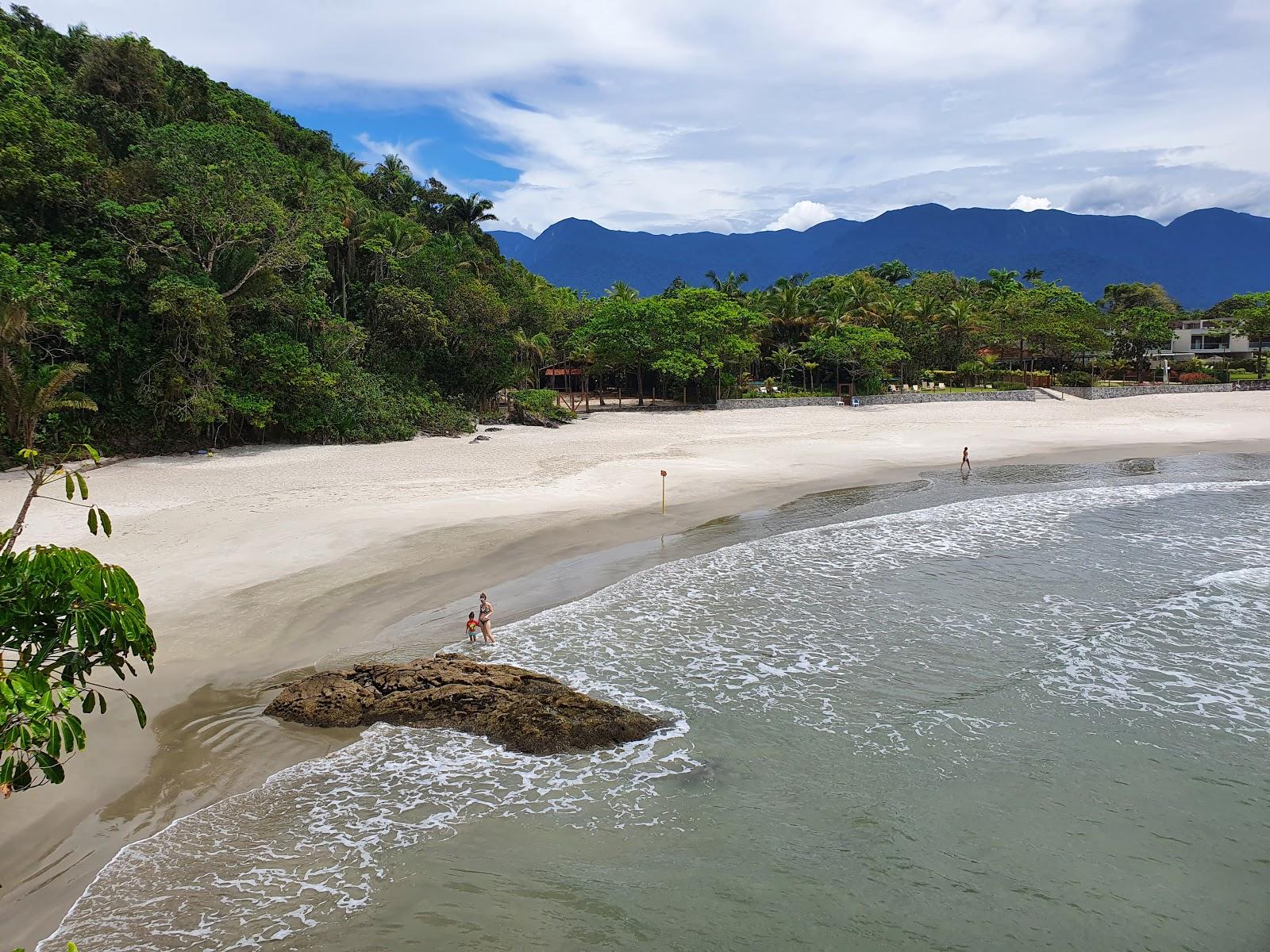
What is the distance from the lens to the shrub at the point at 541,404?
1585 inches

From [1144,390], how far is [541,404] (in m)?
45.7

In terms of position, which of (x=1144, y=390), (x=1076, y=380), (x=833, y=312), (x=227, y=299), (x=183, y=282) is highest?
(x=833, y=312)

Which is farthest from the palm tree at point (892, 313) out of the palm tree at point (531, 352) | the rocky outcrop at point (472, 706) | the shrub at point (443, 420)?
the rocky outcrop at point (472, 706)

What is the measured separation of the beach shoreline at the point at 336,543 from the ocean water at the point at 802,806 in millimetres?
780

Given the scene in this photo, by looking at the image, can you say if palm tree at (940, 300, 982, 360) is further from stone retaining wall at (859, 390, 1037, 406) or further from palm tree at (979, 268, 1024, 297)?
palm tree at (979, 268, 1024, 297)

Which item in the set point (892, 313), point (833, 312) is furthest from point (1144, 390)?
point (833, 312)

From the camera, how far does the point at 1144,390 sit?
5538 cm

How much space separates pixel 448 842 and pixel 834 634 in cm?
797

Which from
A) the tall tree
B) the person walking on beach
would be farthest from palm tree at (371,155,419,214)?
the tall tree

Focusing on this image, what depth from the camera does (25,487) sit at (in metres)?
20.8

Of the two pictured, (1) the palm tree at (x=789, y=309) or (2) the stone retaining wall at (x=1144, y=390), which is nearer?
(2) the stone retaining wall at (x=1144, y=390)

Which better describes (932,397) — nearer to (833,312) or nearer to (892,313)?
(833,312)

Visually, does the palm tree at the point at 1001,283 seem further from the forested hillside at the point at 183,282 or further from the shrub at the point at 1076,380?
the forested hillside at the point at 183,282

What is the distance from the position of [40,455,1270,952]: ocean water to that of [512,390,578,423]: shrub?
2668cm
